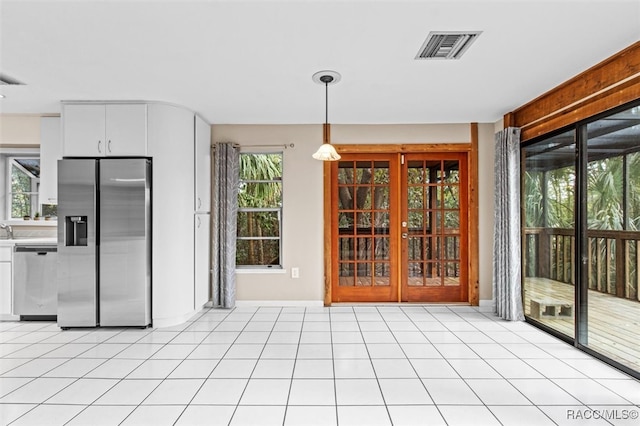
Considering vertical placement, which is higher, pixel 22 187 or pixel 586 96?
pixel 586 96

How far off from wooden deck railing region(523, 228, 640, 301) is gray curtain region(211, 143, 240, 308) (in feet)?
12.3

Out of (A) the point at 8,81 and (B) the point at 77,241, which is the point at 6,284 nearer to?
(B) the point at 77,241

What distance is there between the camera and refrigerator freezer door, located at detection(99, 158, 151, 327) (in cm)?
375

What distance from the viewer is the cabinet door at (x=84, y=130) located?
3.81 m

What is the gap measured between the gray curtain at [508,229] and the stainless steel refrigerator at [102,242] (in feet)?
13.7

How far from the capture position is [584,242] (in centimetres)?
317

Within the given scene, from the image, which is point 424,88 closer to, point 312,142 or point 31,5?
point 312,142

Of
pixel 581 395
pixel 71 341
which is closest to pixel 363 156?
pixel 581 395

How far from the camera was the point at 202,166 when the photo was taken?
4.51 metres

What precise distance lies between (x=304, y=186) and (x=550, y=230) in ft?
9.71

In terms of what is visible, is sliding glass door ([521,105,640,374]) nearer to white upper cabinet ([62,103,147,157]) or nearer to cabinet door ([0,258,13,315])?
white upper cabinet ([62,103,147,157])

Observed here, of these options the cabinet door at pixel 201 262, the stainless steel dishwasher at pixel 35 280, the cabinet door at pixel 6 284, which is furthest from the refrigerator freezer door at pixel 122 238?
the cabinet door at pixel 6 284

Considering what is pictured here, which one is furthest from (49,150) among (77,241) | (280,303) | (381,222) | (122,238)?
(381,222)

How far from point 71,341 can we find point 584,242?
16.7 feet
